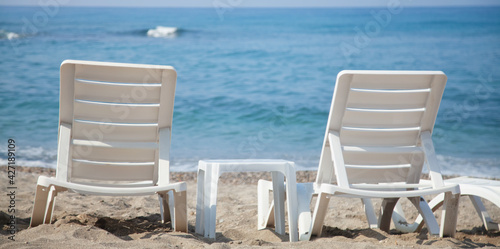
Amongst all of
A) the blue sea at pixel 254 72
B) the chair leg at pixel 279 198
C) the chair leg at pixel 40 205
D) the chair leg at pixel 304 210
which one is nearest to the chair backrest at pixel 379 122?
the chair leg at pixel 304 210

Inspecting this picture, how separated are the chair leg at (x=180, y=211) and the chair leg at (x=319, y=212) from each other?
2.74ft

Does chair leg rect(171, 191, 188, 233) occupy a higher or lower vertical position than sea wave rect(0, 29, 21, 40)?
lower

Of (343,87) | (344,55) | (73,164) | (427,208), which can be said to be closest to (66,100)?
(73,164)

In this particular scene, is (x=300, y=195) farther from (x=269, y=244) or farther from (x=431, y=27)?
(x=431, y=27)

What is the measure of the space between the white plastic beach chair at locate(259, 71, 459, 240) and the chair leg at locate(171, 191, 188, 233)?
0.78 metres

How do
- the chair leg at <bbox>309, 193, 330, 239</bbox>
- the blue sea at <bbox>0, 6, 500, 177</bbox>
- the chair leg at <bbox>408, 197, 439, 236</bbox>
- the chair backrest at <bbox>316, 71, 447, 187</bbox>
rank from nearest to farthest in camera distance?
the chair leg at <bbox>309, 193, 330, 239</bbox> < the chair backrest at <bbox>316, 71, 447, 187</bbox> < the chair leg at <bbox>408, 197, 439, 236</bbox> < the blue sea at <bbox>0, 6, 500, 177</bbox>

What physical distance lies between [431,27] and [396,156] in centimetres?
3116

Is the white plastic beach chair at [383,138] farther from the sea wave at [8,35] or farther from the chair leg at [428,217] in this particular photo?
the sea wave at [8,35]

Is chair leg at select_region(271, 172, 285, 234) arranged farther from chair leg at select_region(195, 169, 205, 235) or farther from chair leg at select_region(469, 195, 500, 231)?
chair leg at select_region(469, 195, 500, 231)

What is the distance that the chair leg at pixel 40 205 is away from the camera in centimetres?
288

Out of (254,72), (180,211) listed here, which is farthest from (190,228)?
(254,72)

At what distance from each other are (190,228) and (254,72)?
565 inches

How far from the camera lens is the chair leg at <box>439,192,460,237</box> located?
324 centimetres

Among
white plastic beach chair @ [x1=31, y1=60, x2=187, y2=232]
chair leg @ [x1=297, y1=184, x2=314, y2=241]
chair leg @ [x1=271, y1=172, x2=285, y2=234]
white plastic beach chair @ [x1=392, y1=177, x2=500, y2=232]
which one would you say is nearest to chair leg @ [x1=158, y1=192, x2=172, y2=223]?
white plastic beach chair @ [x1=31, y1=60, x2=187, y2=232]
